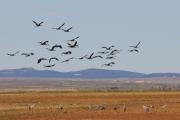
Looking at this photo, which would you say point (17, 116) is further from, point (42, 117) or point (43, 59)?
point (43, 59)

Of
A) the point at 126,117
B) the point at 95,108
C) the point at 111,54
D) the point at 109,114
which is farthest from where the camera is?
the point at 95,108

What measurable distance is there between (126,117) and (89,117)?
2840 millimetres

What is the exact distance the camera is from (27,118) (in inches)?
2179

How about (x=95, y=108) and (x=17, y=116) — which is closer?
(x=17, y=116)

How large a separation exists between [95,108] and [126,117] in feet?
38.1

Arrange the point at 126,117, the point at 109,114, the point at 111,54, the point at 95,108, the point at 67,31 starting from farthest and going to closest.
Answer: the point at 95,108 → the point at 109,114 → the point at 126,117 → the point at 111,54 → the point at 67,31

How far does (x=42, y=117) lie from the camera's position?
5512cm

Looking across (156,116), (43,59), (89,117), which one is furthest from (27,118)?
(43,59)

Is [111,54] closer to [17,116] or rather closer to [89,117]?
[89,117]

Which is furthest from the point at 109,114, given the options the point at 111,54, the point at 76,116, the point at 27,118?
the point at 111,54

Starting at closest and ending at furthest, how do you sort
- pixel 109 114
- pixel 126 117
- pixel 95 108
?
pixel 126 117, pixel 109 114, pixel 95 108

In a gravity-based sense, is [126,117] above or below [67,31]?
below

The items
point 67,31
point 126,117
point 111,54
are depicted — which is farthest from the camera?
point 126,117

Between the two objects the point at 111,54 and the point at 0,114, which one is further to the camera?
the point at 0,114
